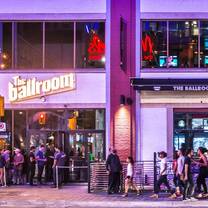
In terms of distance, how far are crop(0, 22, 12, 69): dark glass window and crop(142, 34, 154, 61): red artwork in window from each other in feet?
19.9

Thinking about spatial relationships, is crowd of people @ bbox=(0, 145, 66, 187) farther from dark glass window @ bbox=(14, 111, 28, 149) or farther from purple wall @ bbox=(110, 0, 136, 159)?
purple wall @ bbox=(110, 0, 136, 159)

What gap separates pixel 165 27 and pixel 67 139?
22.1 ft

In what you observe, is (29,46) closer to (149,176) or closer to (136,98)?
(136,98)

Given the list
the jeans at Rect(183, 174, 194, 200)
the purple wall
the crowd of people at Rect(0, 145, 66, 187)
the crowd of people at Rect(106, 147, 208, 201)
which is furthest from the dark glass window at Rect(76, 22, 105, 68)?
the jeans at Rect(183, 174, 194, 200)

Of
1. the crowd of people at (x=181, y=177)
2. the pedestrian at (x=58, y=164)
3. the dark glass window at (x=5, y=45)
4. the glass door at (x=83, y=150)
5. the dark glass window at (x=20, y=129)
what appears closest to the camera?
the crowd of people at (x=181, y=177)

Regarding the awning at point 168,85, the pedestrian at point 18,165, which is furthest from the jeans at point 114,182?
the pedestrian at point 18,165

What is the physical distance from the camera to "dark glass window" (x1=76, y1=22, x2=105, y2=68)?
2794 cm

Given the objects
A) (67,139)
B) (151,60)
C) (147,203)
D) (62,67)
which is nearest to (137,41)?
(151,60)

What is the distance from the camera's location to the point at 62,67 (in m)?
28.0

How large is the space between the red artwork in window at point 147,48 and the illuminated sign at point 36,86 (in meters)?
3.40

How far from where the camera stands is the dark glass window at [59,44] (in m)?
28.0

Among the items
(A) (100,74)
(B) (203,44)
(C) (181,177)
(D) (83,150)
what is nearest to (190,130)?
(B) (203,44)

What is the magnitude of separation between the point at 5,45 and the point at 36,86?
A: 237 cm

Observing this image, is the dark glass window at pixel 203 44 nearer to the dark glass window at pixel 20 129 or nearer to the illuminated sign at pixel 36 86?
the illuminated sign at pixel 36 86
